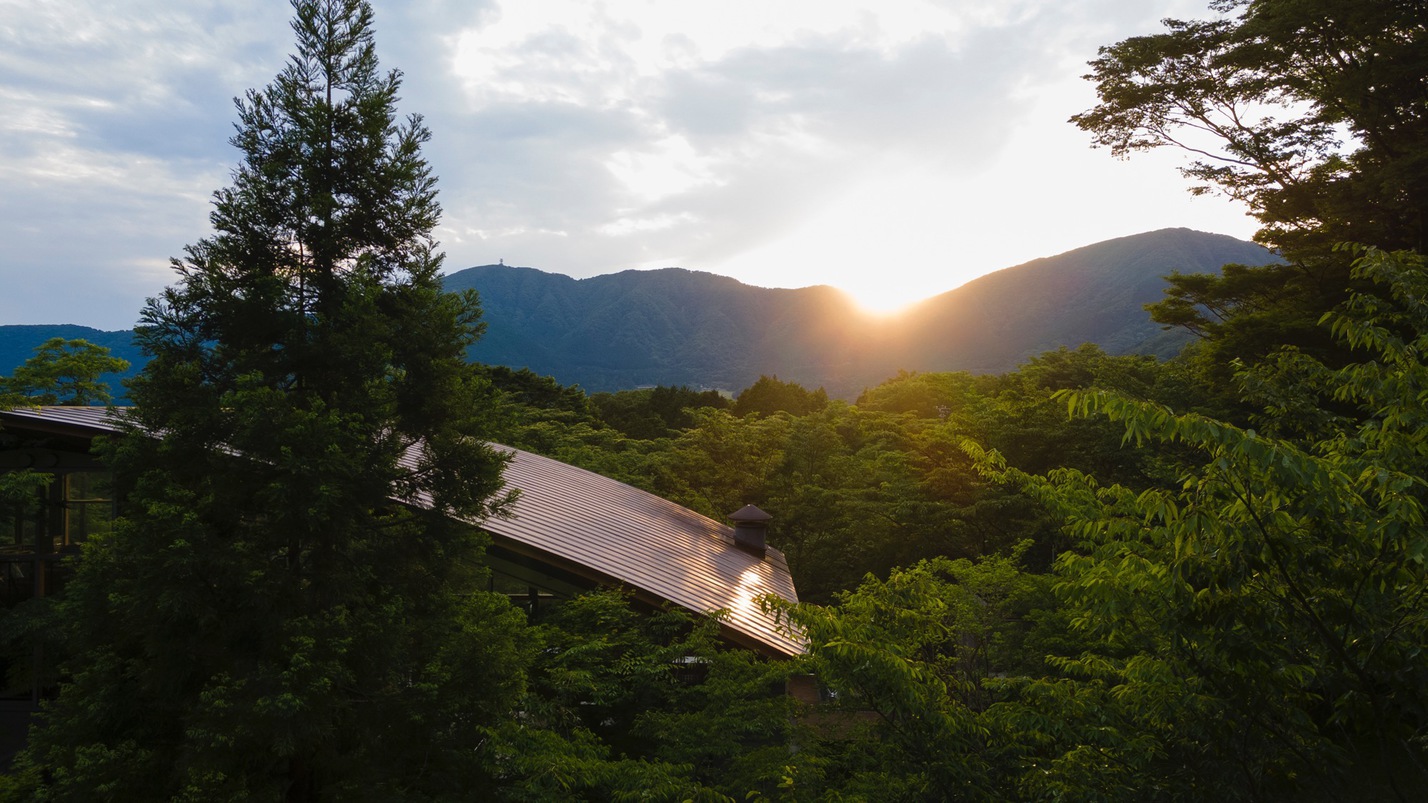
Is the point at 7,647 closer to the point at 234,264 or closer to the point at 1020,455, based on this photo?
the point at 234,264

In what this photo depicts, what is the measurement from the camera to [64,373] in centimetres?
2056

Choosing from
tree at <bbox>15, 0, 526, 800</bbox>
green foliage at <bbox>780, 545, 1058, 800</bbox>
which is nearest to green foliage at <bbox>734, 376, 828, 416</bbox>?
green foliage at <bbox>780, 545, 1058, 800</bbox>

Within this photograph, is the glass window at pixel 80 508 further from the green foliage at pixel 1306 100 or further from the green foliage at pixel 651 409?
the green foliage at pixel 651 409

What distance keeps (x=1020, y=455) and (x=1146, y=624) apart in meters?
17.9

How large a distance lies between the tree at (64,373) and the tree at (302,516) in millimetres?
15958

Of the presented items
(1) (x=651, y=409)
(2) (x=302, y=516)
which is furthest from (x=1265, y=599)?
(1) (x=651, y=409)

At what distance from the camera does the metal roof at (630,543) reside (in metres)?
9.65

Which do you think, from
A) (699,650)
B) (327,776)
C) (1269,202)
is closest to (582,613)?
(699,650)

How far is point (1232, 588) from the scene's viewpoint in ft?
14.2

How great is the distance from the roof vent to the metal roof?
19 cm

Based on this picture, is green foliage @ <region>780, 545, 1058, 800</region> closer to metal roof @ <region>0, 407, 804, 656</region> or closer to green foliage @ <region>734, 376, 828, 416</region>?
metal roof @ <region>0, 407, 804, 656</region>

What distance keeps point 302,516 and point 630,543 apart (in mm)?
6224

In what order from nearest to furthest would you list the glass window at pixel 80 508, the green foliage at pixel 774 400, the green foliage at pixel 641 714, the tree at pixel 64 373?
the green foliage at pixel 641 714, the glass window at pixel 80 508, the tree at pixel 64 373, the green foliage at pixel 774 400

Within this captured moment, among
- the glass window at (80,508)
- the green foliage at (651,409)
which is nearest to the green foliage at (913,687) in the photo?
the glass window at (80,508)
